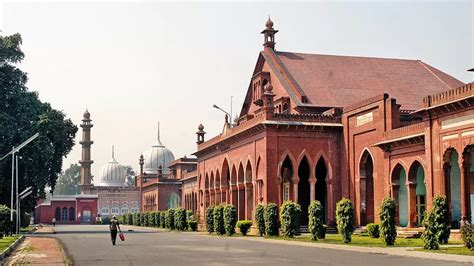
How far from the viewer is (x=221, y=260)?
21406 millimetres

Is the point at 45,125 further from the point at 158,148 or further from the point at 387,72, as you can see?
the point at 158,148

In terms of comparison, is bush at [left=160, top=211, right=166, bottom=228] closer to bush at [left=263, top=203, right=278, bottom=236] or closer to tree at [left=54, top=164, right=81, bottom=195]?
bush at [left=263, top=203, right=278, bottom=236]

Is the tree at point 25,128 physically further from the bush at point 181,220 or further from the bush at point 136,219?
the bush at point 136,219

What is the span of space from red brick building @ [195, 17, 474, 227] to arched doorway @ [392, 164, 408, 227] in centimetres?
6

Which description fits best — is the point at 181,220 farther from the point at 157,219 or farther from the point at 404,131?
the point at 404,131

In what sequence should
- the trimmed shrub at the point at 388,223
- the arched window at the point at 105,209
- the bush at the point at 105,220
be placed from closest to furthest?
1. the trimmed shrub at the point at 388,223
2. the bush at the point at 105,220
3. the arched window at the point at 105,209

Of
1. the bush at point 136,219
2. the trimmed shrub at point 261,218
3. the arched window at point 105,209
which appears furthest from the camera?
the arched window at point 105,209

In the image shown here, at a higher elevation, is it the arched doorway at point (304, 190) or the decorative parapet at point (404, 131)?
the decorative parapet at point (404, 131)

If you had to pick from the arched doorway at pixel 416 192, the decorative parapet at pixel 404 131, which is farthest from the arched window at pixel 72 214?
the arched doorway at pixel 416 192

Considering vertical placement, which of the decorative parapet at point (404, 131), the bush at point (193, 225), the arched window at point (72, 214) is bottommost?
the arched window at point (72, 214)

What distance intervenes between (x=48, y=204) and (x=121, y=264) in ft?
332

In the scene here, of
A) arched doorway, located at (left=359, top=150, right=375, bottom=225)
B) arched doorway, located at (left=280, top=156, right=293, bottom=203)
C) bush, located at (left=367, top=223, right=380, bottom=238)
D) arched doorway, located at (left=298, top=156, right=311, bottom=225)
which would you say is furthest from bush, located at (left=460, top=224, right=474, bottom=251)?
arched doorway, located at (left=298, top=156, right=311, bottom=225)

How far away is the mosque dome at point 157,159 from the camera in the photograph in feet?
365

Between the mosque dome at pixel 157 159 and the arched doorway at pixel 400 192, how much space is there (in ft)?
238
